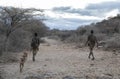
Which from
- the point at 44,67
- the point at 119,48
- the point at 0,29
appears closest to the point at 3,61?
the point at 44,67

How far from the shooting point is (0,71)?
1877 cm

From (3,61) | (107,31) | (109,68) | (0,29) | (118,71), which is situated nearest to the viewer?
(118,71)

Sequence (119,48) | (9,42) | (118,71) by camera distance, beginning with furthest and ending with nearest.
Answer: (119,48), (9,42), (118,71)

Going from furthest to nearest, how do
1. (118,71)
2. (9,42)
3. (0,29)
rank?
(9,42)
(0,29)
(118,71)

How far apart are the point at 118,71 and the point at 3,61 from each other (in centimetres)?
771

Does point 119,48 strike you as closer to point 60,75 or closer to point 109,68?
point 109,68

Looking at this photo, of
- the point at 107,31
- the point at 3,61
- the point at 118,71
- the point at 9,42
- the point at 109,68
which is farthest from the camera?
the point at 107,31

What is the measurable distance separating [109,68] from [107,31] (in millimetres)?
37935

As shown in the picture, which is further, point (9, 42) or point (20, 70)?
point (9, 42)

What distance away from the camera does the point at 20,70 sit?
18.7 meters

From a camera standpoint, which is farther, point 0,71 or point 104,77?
point 0,71

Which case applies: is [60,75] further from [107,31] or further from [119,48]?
[107,31]

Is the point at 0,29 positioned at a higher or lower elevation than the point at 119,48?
higher

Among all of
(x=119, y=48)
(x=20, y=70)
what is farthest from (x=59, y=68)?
(x=119, y=48)
